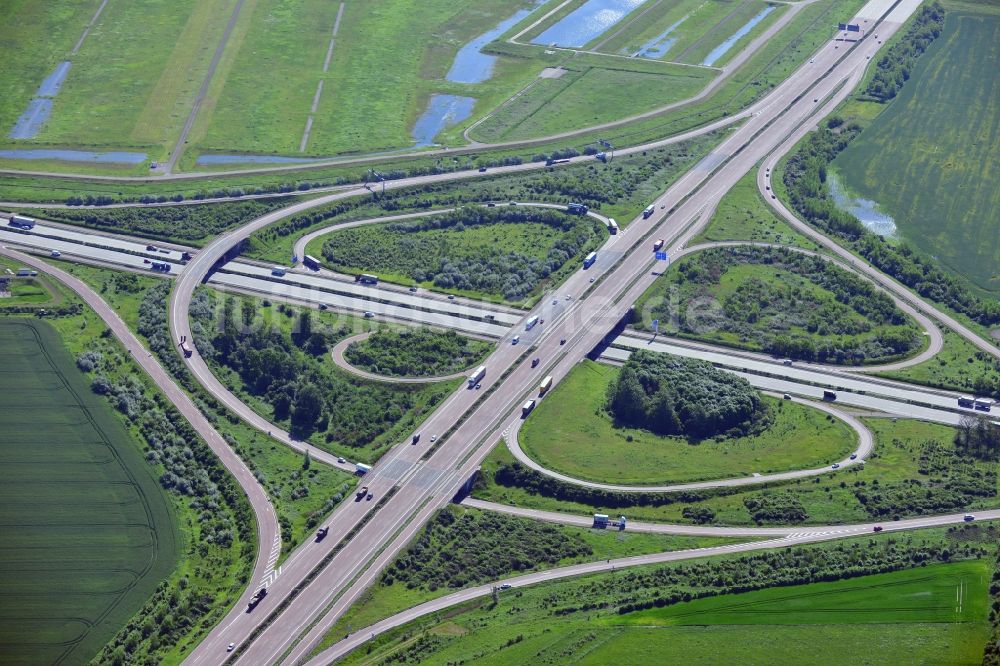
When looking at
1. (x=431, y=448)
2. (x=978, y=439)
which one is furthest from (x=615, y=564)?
(x=978, y=439)

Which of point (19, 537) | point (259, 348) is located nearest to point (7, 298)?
point (259, 348)

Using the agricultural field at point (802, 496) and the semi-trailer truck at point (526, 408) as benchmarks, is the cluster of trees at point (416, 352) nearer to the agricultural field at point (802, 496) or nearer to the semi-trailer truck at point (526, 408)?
the semi-trailer truck at point (526, 408)

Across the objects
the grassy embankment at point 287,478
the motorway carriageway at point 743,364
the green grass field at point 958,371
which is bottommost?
the grassy embankment at point 287,478

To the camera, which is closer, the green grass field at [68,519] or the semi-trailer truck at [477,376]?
the green grass field at [68,519]

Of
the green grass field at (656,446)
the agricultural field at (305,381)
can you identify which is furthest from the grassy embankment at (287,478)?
the green grass field at (656,446)

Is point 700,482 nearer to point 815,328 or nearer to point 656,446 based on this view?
point 656,446

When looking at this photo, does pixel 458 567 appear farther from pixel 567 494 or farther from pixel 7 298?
pixel 7 298
